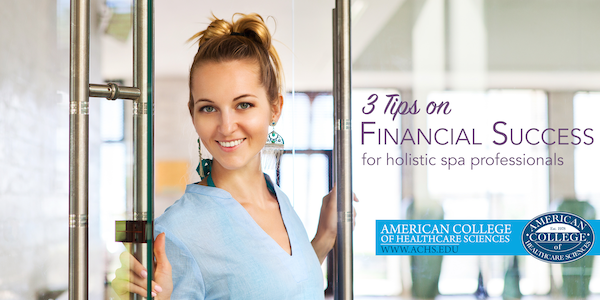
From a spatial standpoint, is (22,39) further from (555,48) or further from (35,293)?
(555,48)

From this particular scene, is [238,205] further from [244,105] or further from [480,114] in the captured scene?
[480,114]

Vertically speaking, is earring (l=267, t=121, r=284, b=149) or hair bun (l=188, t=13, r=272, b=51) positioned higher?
hair bun (l=188, t=13, r=272, b=51)

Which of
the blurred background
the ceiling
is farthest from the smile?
the blurred background

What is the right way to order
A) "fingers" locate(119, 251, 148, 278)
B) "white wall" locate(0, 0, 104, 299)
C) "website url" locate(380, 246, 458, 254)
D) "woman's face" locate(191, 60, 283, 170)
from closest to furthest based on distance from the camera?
"fingers" locate(119, 251, 148, 278) → "woman's face" locate(191, 60, 283, 170) → "white wall" locate(0, 0, 104, 299) → "website url" locate(380, 246, 458, 254)

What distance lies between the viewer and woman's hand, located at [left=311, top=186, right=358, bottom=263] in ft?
2.21

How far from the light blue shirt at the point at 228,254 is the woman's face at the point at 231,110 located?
0.07m

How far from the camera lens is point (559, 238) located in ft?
6.06

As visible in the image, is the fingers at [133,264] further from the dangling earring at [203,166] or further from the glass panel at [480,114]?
the glass panel at [480,114]

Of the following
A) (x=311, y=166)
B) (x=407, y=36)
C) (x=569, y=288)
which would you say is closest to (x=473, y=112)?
(x=407, y=36)

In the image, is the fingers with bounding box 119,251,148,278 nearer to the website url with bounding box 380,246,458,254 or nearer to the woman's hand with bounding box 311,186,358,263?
the woman's hand with bounding box 311,186,358,263

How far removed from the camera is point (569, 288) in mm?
1910

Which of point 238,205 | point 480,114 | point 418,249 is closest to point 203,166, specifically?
point 238,205

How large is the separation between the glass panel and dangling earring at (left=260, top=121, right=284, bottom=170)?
1137mm

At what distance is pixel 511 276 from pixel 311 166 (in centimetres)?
154
